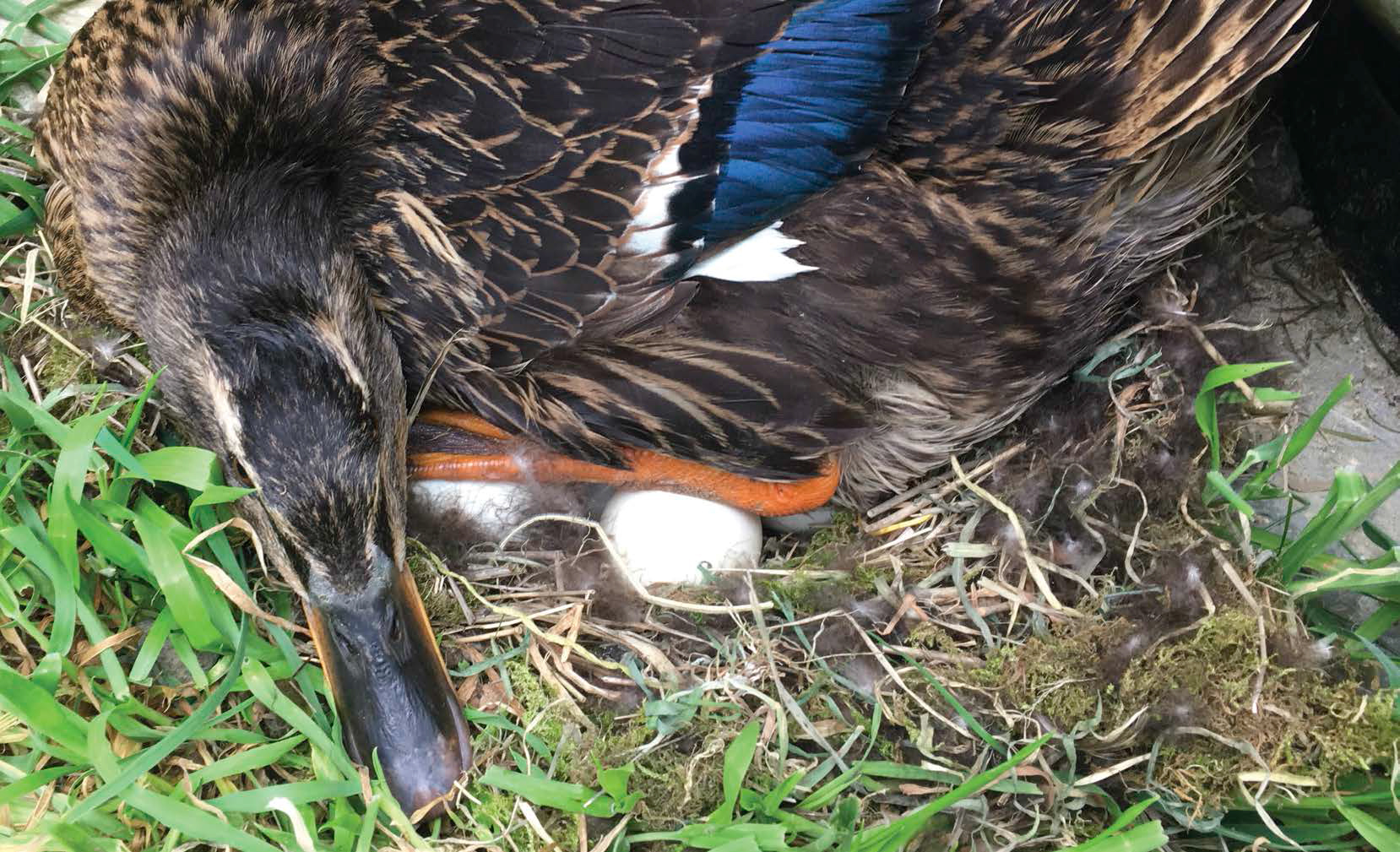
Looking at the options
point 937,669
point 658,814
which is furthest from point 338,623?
point 937,669

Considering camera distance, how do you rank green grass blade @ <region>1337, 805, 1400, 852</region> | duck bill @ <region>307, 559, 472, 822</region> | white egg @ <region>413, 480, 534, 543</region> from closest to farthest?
1. green grass blade @ <region>1337, 805, 1400, 852</region>
2. duck bill @ <region>307, 559, 472, 822</region>
3. white egg @ <region>413, 480, 534, 543</region>

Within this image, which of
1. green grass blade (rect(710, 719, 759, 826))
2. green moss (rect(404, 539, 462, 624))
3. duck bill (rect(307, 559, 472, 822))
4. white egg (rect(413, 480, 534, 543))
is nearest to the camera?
green grass blade (rect(710, 719, 759, 826))

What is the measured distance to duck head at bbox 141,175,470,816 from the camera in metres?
1.68

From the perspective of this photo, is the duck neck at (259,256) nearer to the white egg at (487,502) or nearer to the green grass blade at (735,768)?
the white egg at (487,502)

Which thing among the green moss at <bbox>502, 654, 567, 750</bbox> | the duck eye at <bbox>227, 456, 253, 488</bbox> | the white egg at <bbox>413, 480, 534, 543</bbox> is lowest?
the green moss at <bbox>502, 654, 567, 750</bbox>

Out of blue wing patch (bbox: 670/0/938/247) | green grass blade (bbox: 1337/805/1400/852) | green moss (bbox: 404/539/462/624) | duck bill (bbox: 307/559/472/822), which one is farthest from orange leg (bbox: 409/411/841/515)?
green grass blade (bbox: 1337/805/1400/852)

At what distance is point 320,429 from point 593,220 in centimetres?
57

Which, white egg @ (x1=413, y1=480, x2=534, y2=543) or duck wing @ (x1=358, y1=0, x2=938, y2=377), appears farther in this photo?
white egg @ (x1=413, y1=480, x2=534, y2=543)

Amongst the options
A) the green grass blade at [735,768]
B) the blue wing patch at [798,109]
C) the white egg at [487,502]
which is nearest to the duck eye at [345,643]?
the white egg at [487,502]

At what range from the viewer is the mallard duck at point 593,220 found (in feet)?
5.44

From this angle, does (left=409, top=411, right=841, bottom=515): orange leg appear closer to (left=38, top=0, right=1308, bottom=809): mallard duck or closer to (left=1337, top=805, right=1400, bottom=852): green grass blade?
(left=38, top=0, right=1308, bottom=809): mallard duck

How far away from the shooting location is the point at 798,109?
5.49 ft

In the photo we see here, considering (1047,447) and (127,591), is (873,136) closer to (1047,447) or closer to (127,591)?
(1047,447)

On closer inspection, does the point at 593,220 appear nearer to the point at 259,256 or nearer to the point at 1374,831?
the point at 259,256
